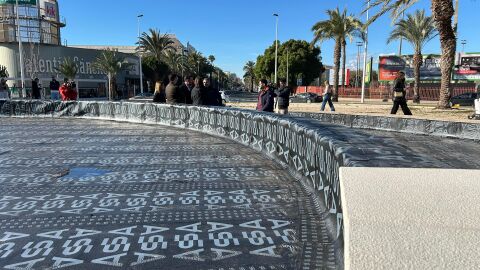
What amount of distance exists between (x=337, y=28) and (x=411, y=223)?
33.7 m

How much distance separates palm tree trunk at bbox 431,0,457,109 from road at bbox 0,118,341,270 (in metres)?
14.3

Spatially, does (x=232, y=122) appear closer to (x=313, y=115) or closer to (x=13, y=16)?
(x=313, y=115)

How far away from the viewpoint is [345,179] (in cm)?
241

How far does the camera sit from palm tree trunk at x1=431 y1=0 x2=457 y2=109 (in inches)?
688

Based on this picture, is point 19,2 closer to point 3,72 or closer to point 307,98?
point 3,72

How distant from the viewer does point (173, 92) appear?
12.7m

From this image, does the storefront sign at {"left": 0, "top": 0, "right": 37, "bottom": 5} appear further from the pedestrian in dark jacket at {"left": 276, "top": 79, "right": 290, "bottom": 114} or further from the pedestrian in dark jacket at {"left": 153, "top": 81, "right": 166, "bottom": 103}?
the pedestrian in dark jacket at {"left": 276, "top": 79, "right": 290, "bottom": 114}

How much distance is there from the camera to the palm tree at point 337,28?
3328 cm

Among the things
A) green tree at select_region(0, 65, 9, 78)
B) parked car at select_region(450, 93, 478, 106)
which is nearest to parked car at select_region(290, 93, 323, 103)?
parked car at select_region(450, 93, 478, 106)

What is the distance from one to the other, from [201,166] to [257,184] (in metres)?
1.49

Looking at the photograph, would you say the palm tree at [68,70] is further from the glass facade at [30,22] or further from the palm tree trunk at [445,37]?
the palm tree trunk at [445,37]

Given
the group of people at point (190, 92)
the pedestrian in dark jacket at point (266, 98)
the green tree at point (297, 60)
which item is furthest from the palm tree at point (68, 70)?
the pedestrian in dark jacket at point (266, 98)

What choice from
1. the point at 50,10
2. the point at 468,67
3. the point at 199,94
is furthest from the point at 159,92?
the point at 50,10

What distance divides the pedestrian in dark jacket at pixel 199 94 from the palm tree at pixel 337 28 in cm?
2462
